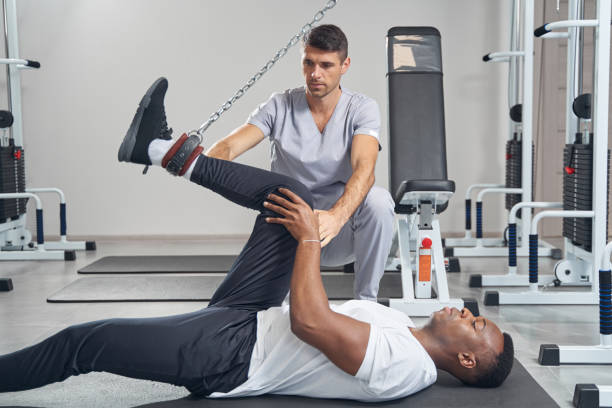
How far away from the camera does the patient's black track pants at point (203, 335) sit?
151 cm

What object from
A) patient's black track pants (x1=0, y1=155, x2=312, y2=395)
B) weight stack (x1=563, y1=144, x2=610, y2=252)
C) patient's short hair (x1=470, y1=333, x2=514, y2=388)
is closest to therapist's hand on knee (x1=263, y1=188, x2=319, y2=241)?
patient's black track pants (x1=0, y1=155, x2=312, y2=395)

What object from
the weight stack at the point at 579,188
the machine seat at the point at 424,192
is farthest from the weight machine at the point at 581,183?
the machine seat at the point at 424,192

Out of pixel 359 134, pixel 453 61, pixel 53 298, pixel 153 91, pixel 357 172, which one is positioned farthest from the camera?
pixel 453 61

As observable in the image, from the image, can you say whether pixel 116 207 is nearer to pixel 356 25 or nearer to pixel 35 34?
pixel 35 34

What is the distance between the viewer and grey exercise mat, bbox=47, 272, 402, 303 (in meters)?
3.21

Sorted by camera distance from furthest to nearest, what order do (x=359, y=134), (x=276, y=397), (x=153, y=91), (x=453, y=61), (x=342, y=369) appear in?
(x=453, y=61) < (x=359, y=134) < (x=153, y=91) < (x=276, y=397) < (x=342, y=369)

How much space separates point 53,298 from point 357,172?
1753mm

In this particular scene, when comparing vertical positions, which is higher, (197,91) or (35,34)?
(35,34)

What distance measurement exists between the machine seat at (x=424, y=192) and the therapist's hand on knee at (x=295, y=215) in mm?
1012

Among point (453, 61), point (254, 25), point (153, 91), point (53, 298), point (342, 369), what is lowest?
point (53, 298)

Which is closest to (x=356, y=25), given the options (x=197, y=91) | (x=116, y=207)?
(x=197, y=91)

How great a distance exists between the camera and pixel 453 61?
16.8ft

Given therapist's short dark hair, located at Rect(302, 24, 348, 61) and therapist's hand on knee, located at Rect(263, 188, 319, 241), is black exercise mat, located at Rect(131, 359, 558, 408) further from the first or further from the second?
therapist's short dark hair, located at Rect(302, 24, 348, 61)

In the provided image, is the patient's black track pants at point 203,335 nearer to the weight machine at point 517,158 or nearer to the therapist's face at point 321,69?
the therapist's face at point 321,69
